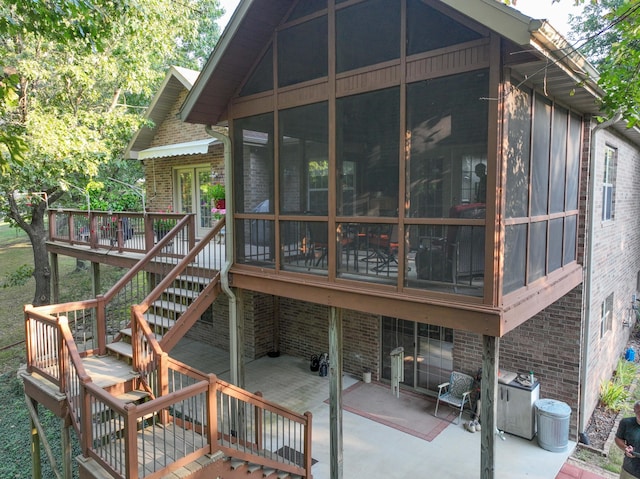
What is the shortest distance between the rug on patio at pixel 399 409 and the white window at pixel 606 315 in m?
3.76

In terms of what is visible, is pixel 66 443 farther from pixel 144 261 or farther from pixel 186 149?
pixel 186 149

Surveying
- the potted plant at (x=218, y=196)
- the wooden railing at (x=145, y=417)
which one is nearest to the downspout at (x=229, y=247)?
the wooden railing at (x=145, y=417)

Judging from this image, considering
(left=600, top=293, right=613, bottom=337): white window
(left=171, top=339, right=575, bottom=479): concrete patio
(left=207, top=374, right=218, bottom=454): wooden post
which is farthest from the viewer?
(left=600, top=293, right=613, bottom=337): white window

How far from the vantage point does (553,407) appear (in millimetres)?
7520

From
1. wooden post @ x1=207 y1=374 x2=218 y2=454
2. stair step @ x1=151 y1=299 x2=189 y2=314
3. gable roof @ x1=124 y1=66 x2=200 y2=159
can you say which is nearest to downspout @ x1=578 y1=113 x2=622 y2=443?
wooden post @ x1=207 y1=374 x2=218 y2=454

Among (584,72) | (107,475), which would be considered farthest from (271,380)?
(584,72)

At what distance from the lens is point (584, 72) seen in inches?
209

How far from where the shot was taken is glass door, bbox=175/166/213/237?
12.7m

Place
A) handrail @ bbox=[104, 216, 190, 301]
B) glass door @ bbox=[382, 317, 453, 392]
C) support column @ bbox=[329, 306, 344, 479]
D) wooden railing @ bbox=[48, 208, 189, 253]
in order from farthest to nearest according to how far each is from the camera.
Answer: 1. wooden railing @ bbox=[48, 208, 189, 253]
2. glass door @ bbox=[382, 317, 453, 392]
3. handrail @ bbox=[104, 216, 190, 301]
4. support column @ bbox=[329, 306, 344, 479]

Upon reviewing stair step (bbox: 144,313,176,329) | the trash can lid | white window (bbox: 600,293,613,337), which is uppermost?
stair step (bbox: 144,313,176,329)

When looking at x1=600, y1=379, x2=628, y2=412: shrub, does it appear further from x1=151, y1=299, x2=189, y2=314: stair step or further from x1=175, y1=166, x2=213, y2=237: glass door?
x1=175, y1=166, x2=213, y2=237: glass door

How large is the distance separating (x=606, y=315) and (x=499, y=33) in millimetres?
8165

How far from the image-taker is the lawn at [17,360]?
8352mm

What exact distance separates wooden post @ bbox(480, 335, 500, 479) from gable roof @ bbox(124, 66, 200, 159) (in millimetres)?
10266
